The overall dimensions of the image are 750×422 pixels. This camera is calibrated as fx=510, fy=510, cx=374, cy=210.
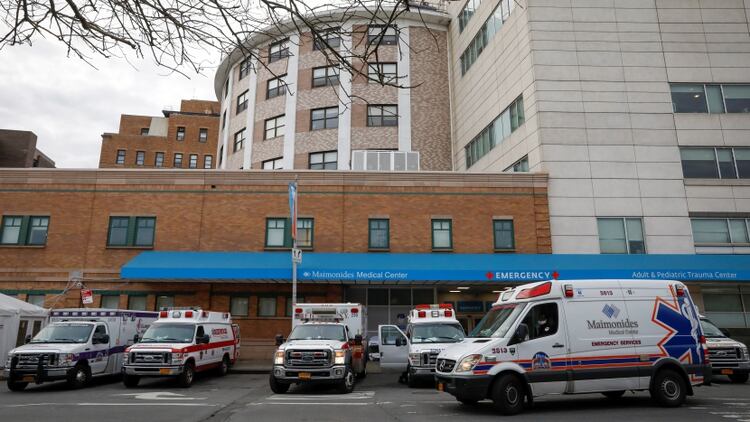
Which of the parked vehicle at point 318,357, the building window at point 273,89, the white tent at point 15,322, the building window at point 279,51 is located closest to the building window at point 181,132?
the building window at point 273,89

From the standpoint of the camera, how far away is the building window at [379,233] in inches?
947

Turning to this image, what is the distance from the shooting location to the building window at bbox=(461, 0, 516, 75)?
28303mm

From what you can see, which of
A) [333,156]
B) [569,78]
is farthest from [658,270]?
[333,156]

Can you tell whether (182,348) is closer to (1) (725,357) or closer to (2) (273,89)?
(1) (725,357)

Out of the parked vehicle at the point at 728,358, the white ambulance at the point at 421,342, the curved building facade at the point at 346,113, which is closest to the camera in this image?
the white ambulance at the point at 421,342

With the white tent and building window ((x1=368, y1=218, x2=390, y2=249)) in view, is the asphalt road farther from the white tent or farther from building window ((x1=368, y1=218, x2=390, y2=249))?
building window ((x1=368, y1=218, x2=390, y2=249))

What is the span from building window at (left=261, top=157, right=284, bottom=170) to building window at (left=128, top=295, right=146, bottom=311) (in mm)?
13076

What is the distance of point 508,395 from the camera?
9.92 meters

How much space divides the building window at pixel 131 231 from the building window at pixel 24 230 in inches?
121

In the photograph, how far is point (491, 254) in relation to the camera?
914 inches

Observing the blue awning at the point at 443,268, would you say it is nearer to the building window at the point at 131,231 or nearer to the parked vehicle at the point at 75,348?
the building window at the point at 131,231

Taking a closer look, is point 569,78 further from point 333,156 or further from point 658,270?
point 333,156

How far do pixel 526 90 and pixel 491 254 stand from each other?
8.72 meters

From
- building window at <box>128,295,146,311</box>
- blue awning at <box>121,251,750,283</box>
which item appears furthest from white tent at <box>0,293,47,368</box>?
building window at <box>128,295,146,311</box>
